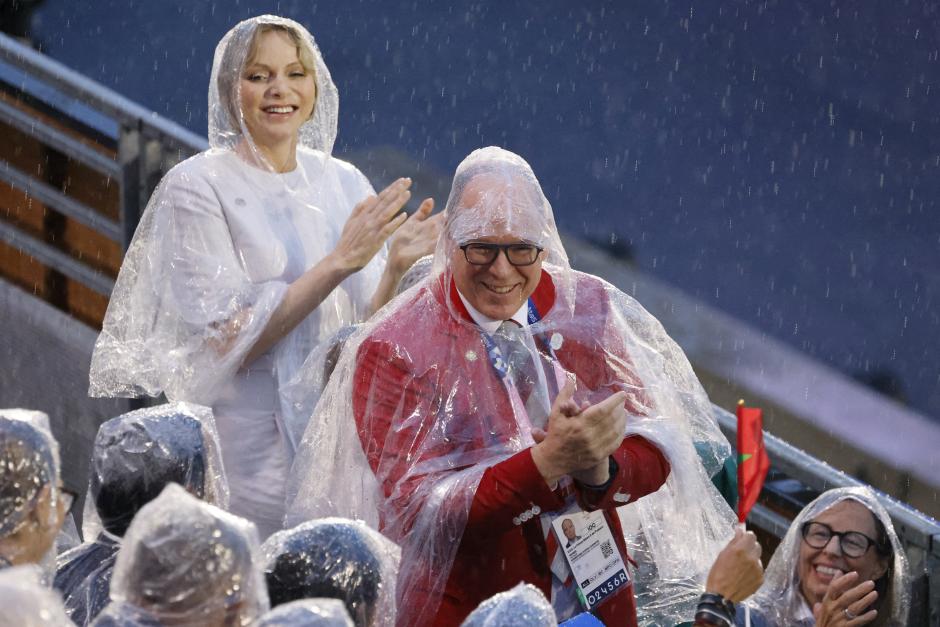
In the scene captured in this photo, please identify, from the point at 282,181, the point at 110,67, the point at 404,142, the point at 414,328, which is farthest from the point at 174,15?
the point at 414,328

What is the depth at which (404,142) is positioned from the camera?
27.7ft

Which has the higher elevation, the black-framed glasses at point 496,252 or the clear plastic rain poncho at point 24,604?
the black-framed glasses at point 496,252

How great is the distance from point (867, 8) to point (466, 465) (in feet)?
22.5

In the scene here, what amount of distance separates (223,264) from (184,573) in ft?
4.81

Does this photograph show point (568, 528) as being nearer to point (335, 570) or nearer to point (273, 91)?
point (335, 570)

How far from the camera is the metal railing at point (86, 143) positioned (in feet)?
14.4

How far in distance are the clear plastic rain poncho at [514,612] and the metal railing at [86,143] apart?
8.20ft

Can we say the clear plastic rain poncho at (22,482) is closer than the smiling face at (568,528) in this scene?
Yes

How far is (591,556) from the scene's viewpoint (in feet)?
9.02

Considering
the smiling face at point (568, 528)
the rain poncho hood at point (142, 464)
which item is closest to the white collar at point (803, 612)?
the smiling face at point (568, 528)

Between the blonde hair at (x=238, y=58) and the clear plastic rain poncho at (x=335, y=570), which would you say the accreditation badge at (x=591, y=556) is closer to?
the clear plastic rain poncho at (x=335, y=570)

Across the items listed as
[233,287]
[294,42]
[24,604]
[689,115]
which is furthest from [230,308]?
[689,115]

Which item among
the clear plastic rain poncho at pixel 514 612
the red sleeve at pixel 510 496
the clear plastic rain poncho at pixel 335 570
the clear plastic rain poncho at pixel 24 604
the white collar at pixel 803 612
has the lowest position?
the white collar at pixel 803 612

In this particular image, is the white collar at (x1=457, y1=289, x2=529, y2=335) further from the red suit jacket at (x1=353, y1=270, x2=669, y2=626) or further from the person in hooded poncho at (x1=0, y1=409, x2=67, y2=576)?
the person in hooded poncho at (x1=0, y1=409, x2=67, y2=576)
